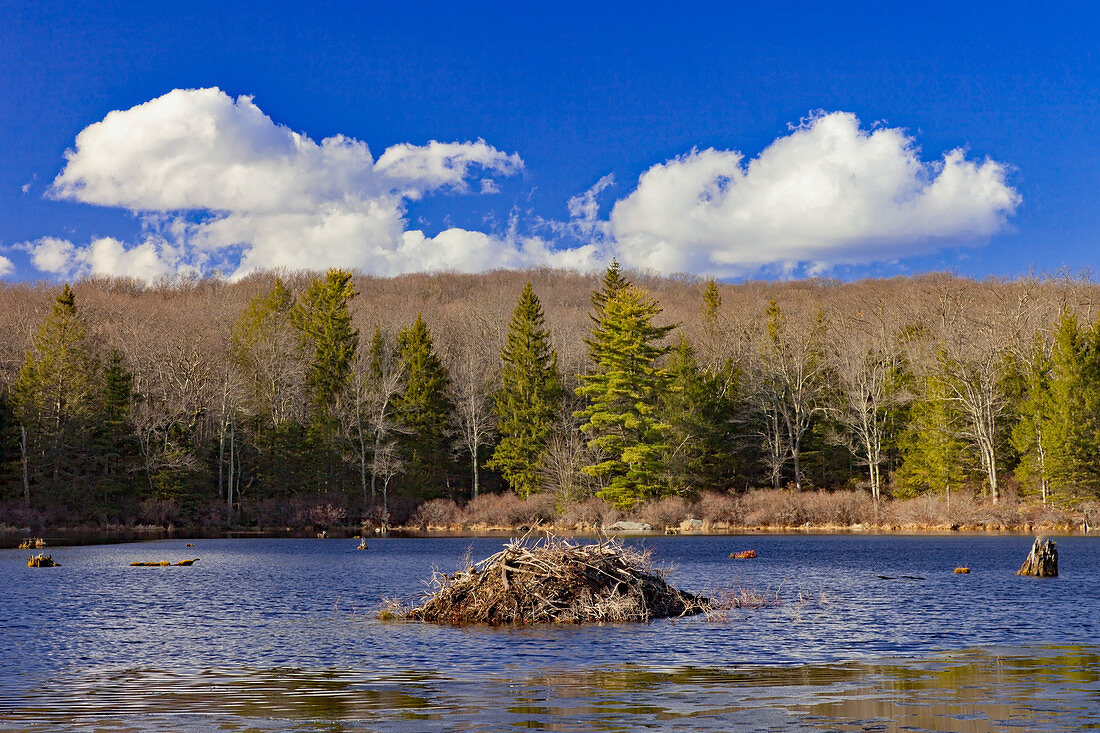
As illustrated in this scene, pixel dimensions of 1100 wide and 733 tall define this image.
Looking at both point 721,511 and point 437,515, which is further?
point 437,515

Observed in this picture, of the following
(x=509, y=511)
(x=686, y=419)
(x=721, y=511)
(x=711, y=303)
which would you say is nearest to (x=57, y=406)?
(x=509, y=511)

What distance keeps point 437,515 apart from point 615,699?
68.4 meters

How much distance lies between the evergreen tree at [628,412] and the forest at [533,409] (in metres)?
0.24

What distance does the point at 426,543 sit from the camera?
5984cm

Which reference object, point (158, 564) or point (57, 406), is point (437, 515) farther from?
point (158, 564)

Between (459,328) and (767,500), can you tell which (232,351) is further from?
(767,500)

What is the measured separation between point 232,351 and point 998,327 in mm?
66519

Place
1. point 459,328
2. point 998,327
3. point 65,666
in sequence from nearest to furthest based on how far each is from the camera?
point 65,666 < point 998,327 < point 459,328

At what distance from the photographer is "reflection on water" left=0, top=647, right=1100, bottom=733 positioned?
37.8 ft

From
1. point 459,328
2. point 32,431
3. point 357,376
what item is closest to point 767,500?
point 357,376

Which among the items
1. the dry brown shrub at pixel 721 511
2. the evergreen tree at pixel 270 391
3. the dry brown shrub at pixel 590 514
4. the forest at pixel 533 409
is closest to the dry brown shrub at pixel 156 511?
the forest at pixel 533 409

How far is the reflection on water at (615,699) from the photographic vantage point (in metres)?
11.5

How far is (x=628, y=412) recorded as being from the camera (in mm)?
76188

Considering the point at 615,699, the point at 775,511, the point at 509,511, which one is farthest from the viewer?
the point at 509,511
